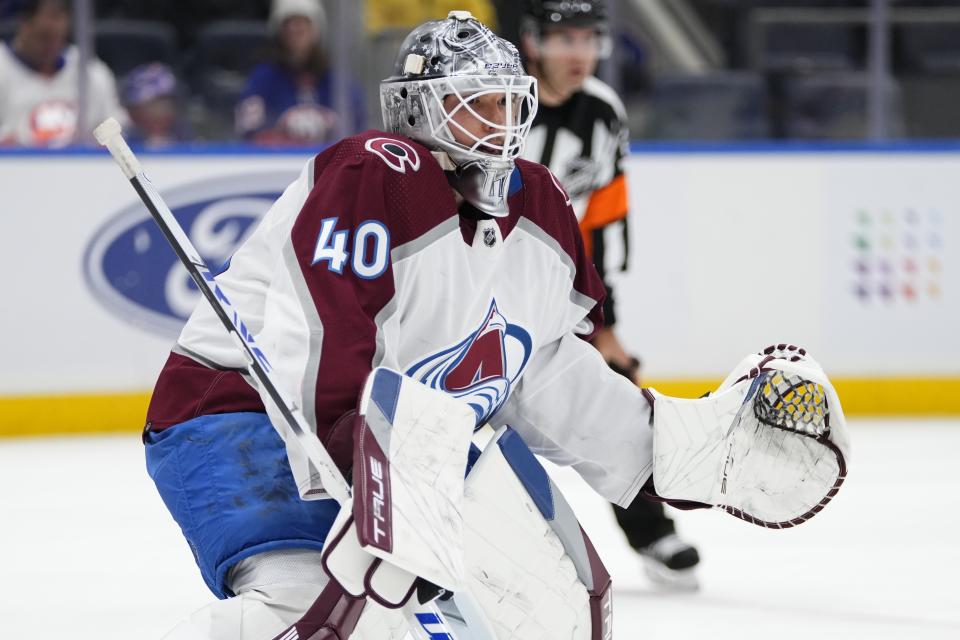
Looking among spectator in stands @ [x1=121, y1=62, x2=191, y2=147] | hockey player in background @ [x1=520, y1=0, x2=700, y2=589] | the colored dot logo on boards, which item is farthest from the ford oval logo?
the colored dot logo on boards

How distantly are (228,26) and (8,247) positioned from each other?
1.04 meters

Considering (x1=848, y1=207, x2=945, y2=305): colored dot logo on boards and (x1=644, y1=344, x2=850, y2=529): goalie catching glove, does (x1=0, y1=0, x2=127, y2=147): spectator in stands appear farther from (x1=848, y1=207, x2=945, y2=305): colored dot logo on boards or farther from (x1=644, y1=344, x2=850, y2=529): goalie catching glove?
(x1=644, y1=344, x2=850, y2=529): goalie catching glove

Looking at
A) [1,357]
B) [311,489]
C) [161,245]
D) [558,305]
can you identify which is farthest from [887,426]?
[311,489]

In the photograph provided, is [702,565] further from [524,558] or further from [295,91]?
[295,91]

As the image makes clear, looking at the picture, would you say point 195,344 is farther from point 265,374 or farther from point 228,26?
point 228,26

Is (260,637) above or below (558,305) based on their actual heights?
below

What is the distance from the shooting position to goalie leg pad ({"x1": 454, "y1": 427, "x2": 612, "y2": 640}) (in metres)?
1.79

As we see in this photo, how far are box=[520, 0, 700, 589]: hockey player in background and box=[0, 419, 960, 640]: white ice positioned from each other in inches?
9.9

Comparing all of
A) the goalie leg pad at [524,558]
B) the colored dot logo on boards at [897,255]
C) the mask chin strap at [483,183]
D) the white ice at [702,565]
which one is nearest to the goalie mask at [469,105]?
the mask chin strap at [483,183]

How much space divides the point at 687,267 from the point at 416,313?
344cm

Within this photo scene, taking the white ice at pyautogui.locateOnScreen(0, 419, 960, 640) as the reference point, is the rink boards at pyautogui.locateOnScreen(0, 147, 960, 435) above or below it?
above

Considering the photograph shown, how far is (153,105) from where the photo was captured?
501 cm

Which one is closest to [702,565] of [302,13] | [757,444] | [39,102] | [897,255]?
[757,444]

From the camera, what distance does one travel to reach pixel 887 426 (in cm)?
510
